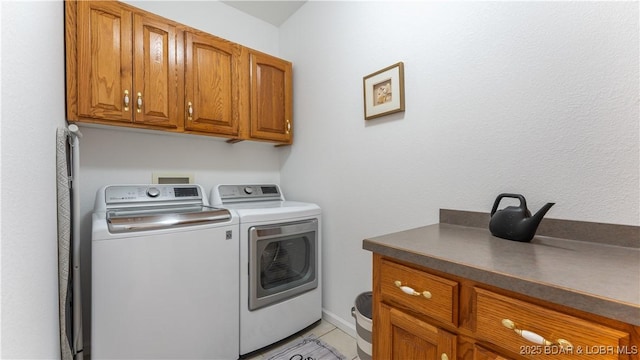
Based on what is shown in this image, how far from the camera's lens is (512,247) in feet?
2.86

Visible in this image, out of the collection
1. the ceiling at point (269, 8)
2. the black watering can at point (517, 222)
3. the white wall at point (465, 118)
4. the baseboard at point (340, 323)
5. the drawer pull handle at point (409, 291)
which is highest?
the ceiling at point (269, 8)

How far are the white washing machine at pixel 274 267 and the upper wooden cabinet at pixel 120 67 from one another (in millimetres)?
721

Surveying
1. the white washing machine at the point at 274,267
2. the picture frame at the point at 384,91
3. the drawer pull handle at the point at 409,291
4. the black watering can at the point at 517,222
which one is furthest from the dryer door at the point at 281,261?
the black watering can at the point at 517,222

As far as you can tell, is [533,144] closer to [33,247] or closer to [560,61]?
[560,61]

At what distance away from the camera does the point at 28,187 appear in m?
0.70

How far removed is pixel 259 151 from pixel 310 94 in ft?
2.40

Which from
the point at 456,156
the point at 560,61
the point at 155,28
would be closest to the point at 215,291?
the point at 456,156

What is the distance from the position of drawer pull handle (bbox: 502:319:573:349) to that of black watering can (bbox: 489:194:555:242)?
17.2 inches

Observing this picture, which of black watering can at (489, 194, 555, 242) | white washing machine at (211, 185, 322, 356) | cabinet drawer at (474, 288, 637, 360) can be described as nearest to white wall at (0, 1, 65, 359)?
white washing machine at (211, 185, 322, 356)

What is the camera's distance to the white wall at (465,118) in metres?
0.90

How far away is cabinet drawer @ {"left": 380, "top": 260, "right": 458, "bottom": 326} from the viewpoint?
29.0 inches

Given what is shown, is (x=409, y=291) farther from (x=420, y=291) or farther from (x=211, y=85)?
(x=211, y=85)

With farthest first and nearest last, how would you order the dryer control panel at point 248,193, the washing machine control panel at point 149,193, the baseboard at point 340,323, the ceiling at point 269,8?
the ceiling at point 269,8 < the dryer control panel at point 248,193 < the baseboard at point 340,323 < the washing machine control panel at point 149,193

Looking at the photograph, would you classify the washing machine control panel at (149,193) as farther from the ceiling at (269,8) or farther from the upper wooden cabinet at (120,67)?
the ceiling at (269,8)
